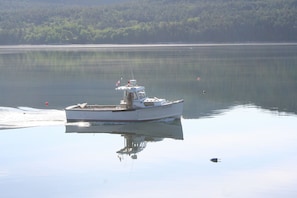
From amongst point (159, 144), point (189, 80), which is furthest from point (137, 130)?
point (189, 80)

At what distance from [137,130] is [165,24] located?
405 feet

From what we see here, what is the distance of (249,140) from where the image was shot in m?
29.3

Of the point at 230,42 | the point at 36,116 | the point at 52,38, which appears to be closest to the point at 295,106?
the point at 36,116

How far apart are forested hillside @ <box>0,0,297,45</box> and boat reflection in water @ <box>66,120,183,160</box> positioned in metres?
113

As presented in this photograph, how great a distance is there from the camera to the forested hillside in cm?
14725

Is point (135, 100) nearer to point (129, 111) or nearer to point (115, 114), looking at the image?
point (129, 111)

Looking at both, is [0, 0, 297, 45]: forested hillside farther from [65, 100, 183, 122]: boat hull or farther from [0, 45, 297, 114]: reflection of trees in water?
[65, 100, 183, 122]: boat hull

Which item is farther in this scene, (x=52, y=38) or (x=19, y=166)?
(x=52, y=38)

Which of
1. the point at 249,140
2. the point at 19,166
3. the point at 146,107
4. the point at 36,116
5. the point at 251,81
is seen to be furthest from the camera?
the point at 251,81

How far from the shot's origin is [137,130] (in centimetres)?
3281

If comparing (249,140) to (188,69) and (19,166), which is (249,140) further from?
(188,69)

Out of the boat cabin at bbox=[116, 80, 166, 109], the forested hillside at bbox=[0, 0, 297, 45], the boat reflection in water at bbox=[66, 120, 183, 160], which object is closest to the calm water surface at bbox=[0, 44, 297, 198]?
the boat reflection in water at bbox=[66, 120, 183, 160]

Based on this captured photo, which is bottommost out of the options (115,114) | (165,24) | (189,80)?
(165,24)

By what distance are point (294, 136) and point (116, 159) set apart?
8.23 m
